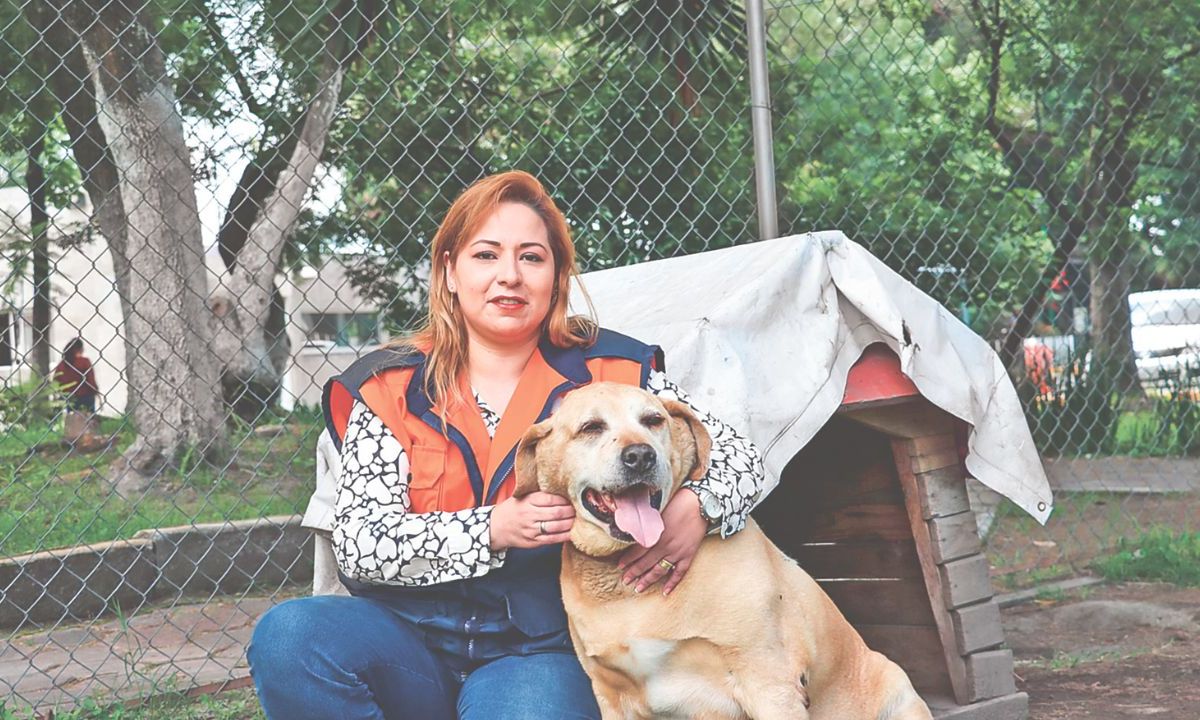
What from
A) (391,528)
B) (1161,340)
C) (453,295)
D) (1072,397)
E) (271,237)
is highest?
(1161,340)

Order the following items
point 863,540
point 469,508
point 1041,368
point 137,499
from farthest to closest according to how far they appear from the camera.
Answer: point 1041,368
point 137,499
point 863,540
point 469,508

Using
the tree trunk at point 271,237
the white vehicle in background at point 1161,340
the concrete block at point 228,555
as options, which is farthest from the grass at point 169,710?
the white vehicle in background at point 1161,340

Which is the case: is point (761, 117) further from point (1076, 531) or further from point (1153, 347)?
point (1153, 347)

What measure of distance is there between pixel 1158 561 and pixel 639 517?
157 inches

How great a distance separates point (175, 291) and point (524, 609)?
17.6ft

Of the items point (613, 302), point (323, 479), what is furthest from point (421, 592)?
point (613, 302)

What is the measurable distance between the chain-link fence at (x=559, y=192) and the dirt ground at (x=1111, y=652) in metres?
0.60

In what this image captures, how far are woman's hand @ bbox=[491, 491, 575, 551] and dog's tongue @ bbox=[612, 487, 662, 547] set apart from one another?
0.37 ft

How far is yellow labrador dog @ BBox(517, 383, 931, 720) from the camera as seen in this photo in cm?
209

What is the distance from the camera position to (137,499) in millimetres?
6809

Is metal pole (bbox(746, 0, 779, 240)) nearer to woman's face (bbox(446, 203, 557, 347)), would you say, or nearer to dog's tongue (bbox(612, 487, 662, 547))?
woman's face (bbox(446, 203, 557, 347))

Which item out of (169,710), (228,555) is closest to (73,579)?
(228,555)

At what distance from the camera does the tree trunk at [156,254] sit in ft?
19.6

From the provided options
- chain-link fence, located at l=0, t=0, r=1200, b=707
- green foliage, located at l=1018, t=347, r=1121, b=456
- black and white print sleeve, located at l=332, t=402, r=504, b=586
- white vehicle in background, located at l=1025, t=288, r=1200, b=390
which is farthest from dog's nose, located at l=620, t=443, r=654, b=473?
green foliage, located at l=1018, t=347, r=1121, b=456
